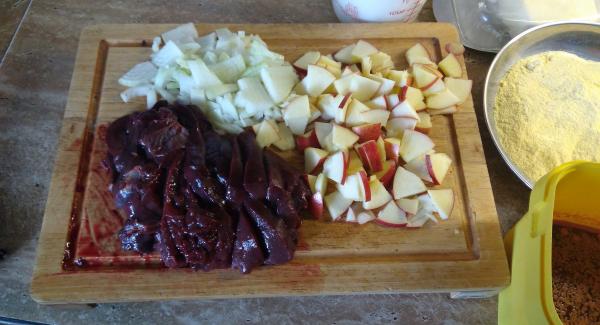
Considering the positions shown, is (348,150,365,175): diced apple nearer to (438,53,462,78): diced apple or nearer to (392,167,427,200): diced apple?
(392,167,427,200): diced apple

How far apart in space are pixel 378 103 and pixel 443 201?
0.46 meters

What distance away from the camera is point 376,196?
67.2 inches

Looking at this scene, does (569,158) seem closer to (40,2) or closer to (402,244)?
(402,244)

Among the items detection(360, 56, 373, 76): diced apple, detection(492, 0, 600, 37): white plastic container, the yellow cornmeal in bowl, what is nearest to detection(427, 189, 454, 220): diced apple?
the yellow cornmeal in bowl

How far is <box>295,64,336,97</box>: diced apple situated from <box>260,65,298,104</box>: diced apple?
47 millimetres

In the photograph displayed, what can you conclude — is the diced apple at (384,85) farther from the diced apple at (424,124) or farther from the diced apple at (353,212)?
the diced apple at (353,212)

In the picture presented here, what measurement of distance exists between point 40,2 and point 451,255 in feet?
7.70

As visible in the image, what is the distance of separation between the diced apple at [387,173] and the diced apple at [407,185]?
0.03 m

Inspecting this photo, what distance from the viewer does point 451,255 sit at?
170 centimetres

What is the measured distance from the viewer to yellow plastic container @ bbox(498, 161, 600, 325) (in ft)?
4.42

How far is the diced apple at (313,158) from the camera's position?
5.80 feet

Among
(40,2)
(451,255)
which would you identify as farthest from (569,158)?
(40,2)

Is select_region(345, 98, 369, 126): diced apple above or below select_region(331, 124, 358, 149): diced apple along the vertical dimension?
above

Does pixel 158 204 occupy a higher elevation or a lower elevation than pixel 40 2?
lower
